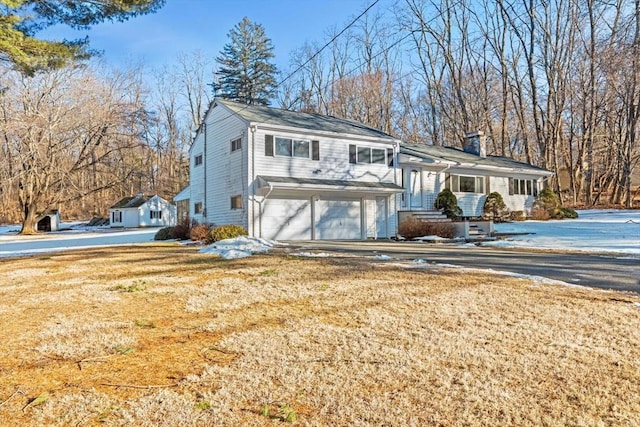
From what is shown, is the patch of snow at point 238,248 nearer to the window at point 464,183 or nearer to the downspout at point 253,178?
the downspout at point 253,178

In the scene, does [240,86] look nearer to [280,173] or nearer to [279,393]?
[280,173]

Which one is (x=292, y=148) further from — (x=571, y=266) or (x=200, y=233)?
(x=571, y=266)

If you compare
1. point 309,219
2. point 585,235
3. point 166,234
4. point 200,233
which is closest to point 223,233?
point 200,233

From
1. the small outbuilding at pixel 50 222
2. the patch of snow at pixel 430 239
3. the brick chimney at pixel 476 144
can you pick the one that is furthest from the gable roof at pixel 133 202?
the patch of snow at pixel 430 239

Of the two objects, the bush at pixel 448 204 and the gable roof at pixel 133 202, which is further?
the gable roof at pixel 133 202

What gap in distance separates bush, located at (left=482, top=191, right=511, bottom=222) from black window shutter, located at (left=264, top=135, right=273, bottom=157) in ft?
44.2

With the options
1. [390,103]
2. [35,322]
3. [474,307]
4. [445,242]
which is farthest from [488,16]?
[35,322]

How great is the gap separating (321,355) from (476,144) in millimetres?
25532

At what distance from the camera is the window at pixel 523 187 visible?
25109 mm

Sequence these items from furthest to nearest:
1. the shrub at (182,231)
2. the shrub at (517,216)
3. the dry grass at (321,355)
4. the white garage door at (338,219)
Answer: the shrub at (517,216), the shrub at (182,231), the white garage door at (338,219), the dry grass at (321,355)

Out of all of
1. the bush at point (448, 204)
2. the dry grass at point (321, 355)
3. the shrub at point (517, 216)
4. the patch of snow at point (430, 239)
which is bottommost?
the dry grass at point (321, 355)

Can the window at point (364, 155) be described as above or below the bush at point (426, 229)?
above

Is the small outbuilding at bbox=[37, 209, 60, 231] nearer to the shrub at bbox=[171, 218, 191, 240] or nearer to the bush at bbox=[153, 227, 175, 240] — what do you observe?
the bush at bbox=[153, 227, 175, 240]

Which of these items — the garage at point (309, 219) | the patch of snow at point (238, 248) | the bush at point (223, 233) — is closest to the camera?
the patch of snow at point (238, 248)
